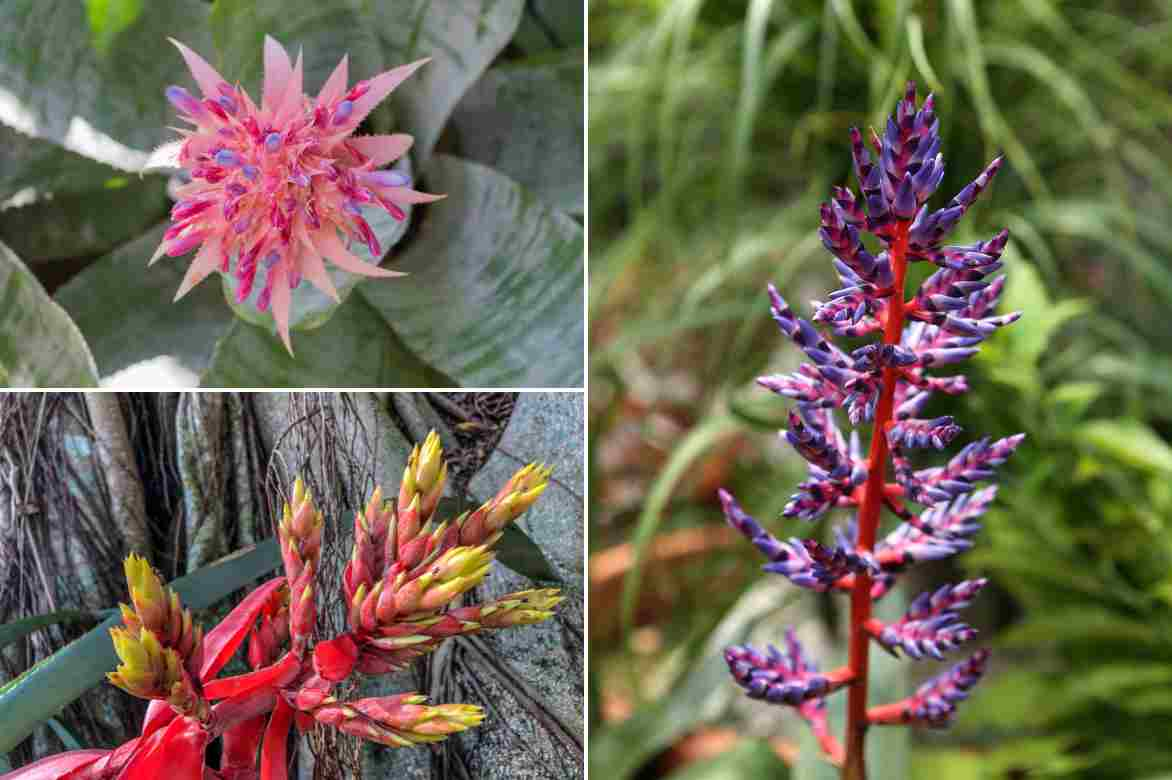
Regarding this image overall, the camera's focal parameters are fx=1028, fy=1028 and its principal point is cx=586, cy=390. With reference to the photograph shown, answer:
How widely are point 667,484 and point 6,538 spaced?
1.01ft

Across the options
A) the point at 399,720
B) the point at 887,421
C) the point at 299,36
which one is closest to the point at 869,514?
the point at 887,421

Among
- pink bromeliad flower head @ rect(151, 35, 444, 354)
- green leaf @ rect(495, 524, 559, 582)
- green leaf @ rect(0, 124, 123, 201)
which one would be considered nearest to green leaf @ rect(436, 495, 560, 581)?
green leaf @ rect(495, 524, 559, 582)

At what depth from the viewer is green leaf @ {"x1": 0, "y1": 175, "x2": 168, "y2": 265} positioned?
0.41 m

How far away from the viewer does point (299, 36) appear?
387 mm

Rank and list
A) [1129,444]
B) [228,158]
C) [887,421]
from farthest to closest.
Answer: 1. [1129,444]
2. [228,158]
3. [887,421]

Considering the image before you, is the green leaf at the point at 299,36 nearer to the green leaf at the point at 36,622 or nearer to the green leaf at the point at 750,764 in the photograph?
the green leaf at the point at 36,622

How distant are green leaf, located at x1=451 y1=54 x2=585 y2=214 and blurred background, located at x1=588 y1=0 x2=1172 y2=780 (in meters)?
0.13

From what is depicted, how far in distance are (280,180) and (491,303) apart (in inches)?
3.9

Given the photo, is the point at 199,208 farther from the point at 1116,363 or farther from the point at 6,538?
the point at 1116,363

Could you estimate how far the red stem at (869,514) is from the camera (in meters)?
0.25

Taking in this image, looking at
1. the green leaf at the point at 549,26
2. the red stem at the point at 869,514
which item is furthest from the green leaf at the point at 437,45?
the red stem at the point at 869,514

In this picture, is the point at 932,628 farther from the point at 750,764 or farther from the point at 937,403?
the point at 937,403

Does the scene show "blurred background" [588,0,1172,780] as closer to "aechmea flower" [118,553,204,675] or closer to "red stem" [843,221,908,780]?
"red stem" [843,221,908,780]

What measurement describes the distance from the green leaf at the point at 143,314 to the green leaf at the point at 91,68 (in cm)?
4
